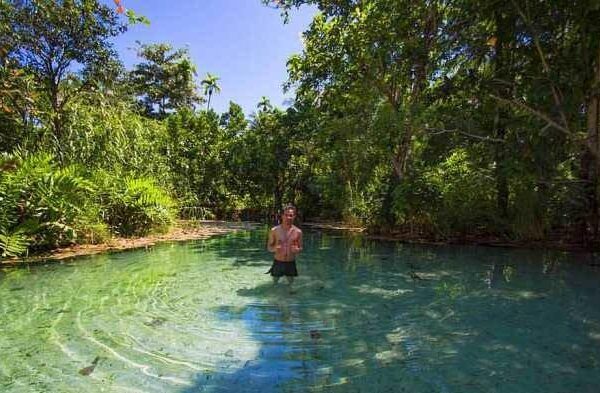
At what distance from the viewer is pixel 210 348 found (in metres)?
4.94

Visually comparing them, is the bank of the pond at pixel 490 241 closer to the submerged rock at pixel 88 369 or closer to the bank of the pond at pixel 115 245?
the bank of the pond at pixel 115 245

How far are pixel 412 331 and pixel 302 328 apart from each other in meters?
1.45

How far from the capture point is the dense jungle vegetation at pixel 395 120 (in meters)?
10.9

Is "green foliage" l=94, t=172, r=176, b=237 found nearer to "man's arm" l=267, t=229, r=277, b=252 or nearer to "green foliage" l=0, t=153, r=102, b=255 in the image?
"green foliage" l=0, t=153, r=102, b=255

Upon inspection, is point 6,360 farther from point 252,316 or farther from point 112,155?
point 112,155

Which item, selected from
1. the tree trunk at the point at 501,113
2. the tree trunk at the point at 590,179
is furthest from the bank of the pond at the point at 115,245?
the tree trunk at the point at 590,179

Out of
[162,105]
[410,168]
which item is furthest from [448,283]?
[162,105]

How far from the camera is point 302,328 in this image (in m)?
5.75

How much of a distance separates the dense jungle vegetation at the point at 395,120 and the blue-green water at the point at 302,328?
2.80 metres

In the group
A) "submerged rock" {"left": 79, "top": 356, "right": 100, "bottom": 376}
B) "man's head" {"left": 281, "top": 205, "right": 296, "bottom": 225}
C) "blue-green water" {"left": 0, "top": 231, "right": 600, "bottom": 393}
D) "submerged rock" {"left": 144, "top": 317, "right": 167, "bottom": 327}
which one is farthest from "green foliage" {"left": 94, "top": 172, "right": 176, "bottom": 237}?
Result: "submerged rock" {"left": 79, "top": 356, "right": 100, "bottom": 376}

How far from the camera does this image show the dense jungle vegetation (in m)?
10.9

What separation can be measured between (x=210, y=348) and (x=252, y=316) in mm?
1389

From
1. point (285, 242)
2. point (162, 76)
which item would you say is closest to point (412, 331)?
point (285, 242)

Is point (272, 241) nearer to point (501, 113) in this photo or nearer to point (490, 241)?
point (490, 241)
